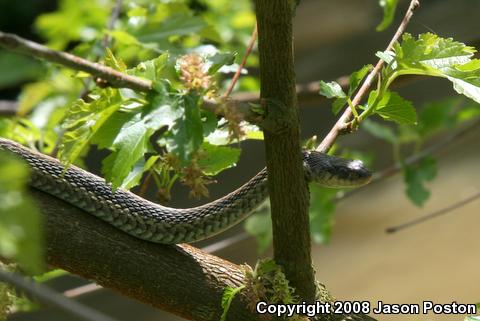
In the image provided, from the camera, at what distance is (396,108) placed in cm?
233

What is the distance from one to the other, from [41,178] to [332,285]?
21.9 feet

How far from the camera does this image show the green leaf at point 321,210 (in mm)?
4391

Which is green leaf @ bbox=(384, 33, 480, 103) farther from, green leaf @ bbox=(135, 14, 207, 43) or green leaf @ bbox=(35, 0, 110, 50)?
green leaf @ bbox=(35, 0, 110, 50)

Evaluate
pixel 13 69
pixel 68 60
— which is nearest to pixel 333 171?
pixel 68 60

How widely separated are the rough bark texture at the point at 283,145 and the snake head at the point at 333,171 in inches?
8.6

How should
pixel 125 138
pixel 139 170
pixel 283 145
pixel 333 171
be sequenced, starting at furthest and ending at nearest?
1. pixel 333 171
2. pixel 139 170
3. pixel 283 145
4. pixel 125 138

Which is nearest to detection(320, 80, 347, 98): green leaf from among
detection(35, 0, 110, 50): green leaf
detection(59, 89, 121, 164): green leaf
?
detection(59, 89, 121, 164): green leaf

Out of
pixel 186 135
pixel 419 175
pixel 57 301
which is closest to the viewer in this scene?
pixel 57 301

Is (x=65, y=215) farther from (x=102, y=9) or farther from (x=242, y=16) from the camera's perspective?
(x=242, y=16)

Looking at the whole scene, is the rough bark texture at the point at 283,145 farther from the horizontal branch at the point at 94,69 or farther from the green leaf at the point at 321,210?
the green leaf at the point at 321,210

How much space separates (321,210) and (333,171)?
1509 millimetres

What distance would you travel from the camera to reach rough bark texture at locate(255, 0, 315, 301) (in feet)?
6.69

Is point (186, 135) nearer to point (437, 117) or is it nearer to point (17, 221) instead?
point (17, 221)

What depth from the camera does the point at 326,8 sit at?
1572cm
